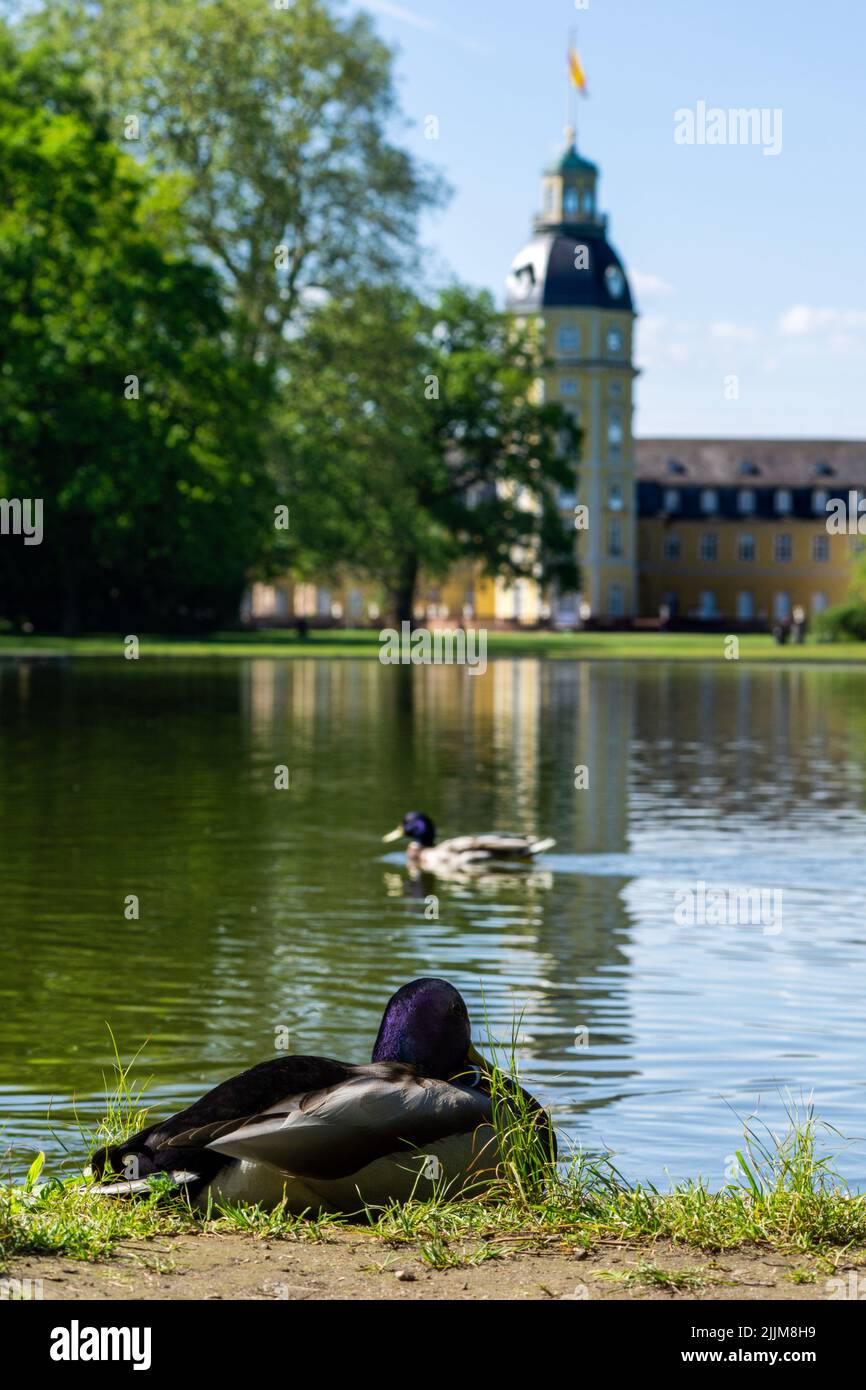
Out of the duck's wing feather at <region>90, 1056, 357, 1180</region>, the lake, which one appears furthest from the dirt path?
the lake

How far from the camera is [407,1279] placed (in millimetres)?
5754

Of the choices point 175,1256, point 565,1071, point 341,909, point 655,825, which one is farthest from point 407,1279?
→ point 655,825

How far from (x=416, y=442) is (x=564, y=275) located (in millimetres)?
68736

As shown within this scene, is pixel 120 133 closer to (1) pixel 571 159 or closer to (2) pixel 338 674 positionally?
(2) pixel 338 674

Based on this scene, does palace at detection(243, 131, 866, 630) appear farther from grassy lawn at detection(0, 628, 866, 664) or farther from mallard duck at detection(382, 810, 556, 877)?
mallard duck at detection(382, 810, 556, 877)

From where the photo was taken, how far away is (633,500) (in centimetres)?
15088

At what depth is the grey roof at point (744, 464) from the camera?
160500 millimetres

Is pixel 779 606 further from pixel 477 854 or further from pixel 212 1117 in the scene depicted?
pixel 212 1117

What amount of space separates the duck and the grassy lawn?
5389 centimetres

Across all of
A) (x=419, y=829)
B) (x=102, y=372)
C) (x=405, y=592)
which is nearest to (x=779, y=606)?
(x=405, y=592)

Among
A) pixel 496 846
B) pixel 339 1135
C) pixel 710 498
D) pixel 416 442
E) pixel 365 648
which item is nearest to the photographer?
pixel 339 1135

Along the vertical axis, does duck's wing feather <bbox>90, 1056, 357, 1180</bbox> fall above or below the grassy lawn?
below

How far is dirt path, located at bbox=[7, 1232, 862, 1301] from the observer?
558 cm

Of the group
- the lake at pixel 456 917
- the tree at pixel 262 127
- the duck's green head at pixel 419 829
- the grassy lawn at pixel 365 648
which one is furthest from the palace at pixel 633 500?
the duck's green head at pixel 419 829
